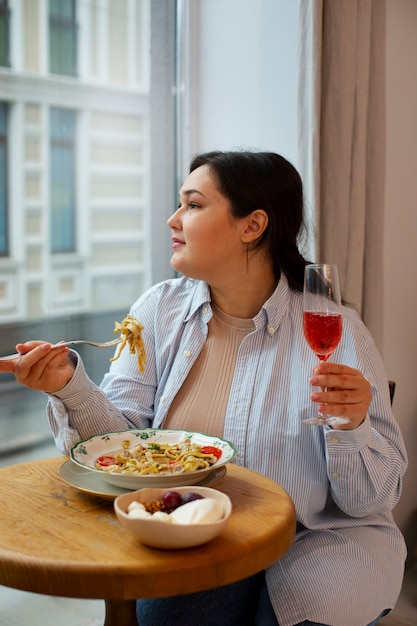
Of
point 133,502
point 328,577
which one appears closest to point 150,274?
point 328,577

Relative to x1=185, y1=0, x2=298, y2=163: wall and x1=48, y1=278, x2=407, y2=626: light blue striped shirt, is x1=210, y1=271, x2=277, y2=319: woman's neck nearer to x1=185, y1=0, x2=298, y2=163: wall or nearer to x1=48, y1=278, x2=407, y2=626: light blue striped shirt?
x1=48, y1=278, x2=407, y2=626: light blue striped shirt

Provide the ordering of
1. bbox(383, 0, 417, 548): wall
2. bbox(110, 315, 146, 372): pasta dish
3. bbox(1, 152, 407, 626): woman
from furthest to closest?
bbox(383, 0, 417, 548): wall < bbox(110, 315, 146, 372): pasta dish < bbox(1, 152, 407, 626): woman

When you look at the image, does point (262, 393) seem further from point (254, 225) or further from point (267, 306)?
point (254, 225)

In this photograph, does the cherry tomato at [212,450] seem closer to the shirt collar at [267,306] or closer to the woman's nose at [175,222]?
the shirt collar at [267,306]

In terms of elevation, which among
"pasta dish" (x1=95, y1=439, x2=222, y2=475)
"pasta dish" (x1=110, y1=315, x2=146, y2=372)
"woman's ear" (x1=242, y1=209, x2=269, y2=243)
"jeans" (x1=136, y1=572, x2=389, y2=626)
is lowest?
"jeans" (x1=136, y1=572, x2=389, y2=626)

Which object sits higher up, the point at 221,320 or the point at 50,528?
the point at 221,320

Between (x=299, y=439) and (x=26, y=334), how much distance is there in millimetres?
952

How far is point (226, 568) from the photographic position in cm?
115

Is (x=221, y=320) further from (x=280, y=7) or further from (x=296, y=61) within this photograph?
(x=280, y=7)

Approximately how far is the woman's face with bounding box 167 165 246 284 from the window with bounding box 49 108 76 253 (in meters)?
→ 0.52

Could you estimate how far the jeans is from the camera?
1631 millimetres

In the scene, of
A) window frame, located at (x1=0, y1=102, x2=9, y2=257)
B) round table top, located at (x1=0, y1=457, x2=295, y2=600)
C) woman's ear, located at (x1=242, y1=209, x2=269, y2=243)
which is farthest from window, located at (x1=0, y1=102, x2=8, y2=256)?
round table top, located at (x1=0, y1=457, x2=295, y2=600)

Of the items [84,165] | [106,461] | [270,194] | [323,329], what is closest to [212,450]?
[106,461]

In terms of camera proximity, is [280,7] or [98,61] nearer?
[98,61]
